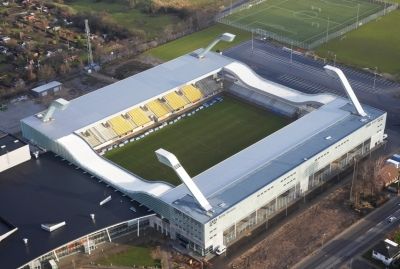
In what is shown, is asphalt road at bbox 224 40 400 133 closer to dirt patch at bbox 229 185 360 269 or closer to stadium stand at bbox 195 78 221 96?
stadium stand at bbox 195 78 221 96

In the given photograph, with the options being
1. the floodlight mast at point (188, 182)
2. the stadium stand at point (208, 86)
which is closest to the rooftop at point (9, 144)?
the floodlight mast at point (188, 182)

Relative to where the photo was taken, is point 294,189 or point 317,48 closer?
point 294,189

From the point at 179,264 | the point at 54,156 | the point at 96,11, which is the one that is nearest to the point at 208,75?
the point at 54,156

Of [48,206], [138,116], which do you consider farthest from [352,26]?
[48,206]

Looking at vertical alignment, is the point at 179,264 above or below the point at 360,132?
below

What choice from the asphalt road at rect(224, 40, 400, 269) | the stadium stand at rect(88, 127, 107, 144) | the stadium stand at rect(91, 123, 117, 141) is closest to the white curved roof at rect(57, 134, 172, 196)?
the stadium stand at rect(88, 127, 107, 144)

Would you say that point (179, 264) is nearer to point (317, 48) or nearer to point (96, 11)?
point (317, 48)
